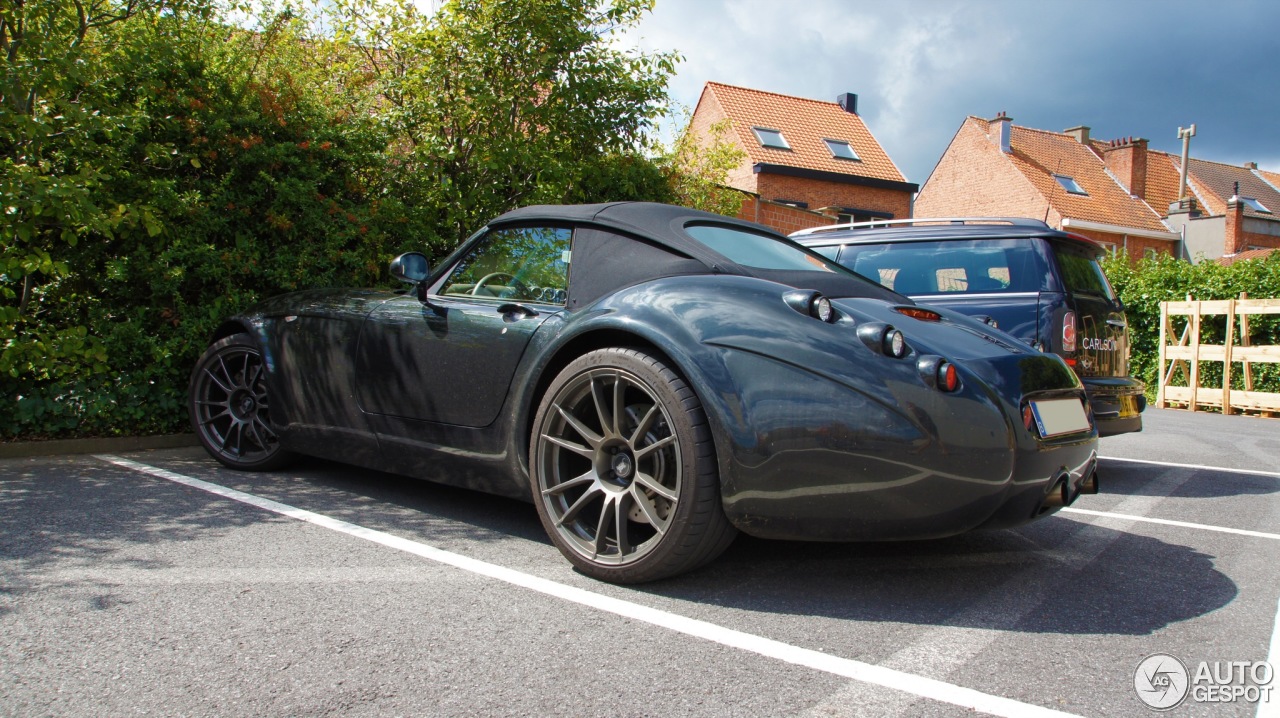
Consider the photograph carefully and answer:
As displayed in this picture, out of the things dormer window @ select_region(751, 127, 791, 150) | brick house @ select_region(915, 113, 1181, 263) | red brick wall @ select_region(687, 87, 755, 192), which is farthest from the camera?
brick house @ select_region(915, 113, 1181, 263)

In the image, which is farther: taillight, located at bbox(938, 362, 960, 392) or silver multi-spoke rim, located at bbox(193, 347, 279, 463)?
silver multi-spoke rim, located at bbox(193, 347, 279, 463)

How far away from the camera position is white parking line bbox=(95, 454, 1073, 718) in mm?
2150

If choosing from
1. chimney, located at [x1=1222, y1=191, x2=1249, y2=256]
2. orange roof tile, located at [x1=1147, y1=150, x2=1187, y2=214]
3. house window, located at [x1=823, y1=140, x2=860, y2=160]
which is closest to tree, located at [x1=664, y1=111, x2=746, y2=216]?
house window, located at [x1=823, y1=140, x2=860, y2=160]

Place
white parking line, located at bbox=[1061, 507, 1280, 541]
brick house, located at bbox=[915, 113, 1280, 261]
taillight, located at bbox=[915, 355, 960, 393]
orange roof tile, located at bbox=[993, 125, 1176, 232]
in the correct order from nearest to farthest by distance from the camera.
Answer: taillight, located at bbox=[915, 355, 960, 393] < white parking line, located at bbox=[1061, 507, 1280, 541] < orange roof tile, located at bbox=[993, 125, 1176, 232] < brick house, located at bbox=[915, 113, 1280, 261]

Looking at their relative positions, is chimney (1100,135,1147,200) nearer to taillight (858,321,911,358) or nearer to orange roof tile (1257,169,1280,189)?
orange roof tile (1257,169,1280,189)

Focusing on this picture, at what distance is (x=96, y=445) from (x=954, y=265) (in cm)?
577

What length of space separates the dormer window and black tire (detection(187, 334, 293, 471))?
23.4 m

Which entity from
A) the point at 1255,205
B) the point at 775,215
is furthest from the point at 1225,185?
the point at 775,215

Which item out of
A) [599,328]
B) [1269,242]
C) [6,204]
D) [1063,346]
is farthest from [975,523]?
[1269,242]

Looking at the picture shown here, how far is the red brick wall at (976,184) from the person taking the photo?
32188 millimetres

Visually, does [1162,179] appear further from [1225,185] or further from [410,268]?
[410,268]

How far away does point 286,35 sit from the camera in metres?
9.17

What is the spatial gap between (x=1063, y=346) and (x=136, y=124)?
5871 mm

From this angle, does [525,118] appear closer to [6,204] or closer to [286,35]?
[286,35]
